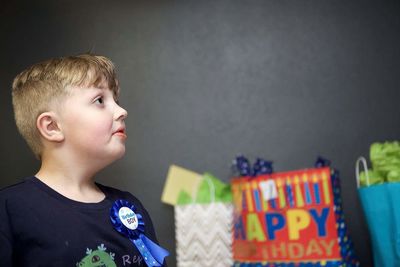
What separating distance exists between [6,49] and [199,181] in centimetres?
91

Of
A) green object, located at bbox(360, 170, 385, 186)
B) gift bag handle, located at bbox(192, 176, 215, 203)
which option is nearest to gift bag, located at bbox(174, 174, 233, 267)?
gift bag handle, located at bbox(192, 176, 215, 203)

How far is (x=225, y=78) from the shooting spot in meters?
1.90

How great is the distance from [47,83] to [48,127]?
0.34 ft

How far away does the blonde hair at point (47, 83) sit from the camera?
41.8 inches

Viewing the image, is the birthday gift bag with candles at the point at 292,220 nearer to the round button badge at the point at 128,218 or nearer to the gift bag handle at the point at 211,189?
the gift bag handle at the point at 211,189

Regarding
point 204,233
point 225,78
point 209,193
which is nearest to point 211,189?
point 209,193

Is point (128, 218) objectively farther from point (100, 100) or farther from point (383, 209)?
point (383, 209)

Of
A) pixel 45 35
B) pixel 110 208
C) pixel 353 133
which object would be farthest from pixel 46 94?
pixel 353 133

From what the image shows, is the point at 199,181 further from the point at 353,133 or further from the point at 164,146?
the point at 353,133

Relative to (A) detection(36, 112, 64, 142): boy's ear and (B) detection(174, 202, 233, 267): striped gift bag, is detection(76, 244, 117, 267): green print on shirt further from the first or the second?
(B) detection(174, 202, 233, 267): striped gift bag

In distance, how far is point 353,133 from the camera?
5.87 ft

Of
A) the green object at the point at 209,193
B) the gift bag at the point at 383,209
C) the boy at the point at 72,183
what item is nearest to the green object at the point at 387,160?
the gift bag at the point at 383,209

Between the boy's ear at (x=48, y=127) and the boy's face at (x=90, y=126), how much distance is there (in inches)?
0.6

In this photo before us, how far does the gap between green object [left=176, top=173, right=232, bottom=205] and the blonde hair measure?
75 centimetres
